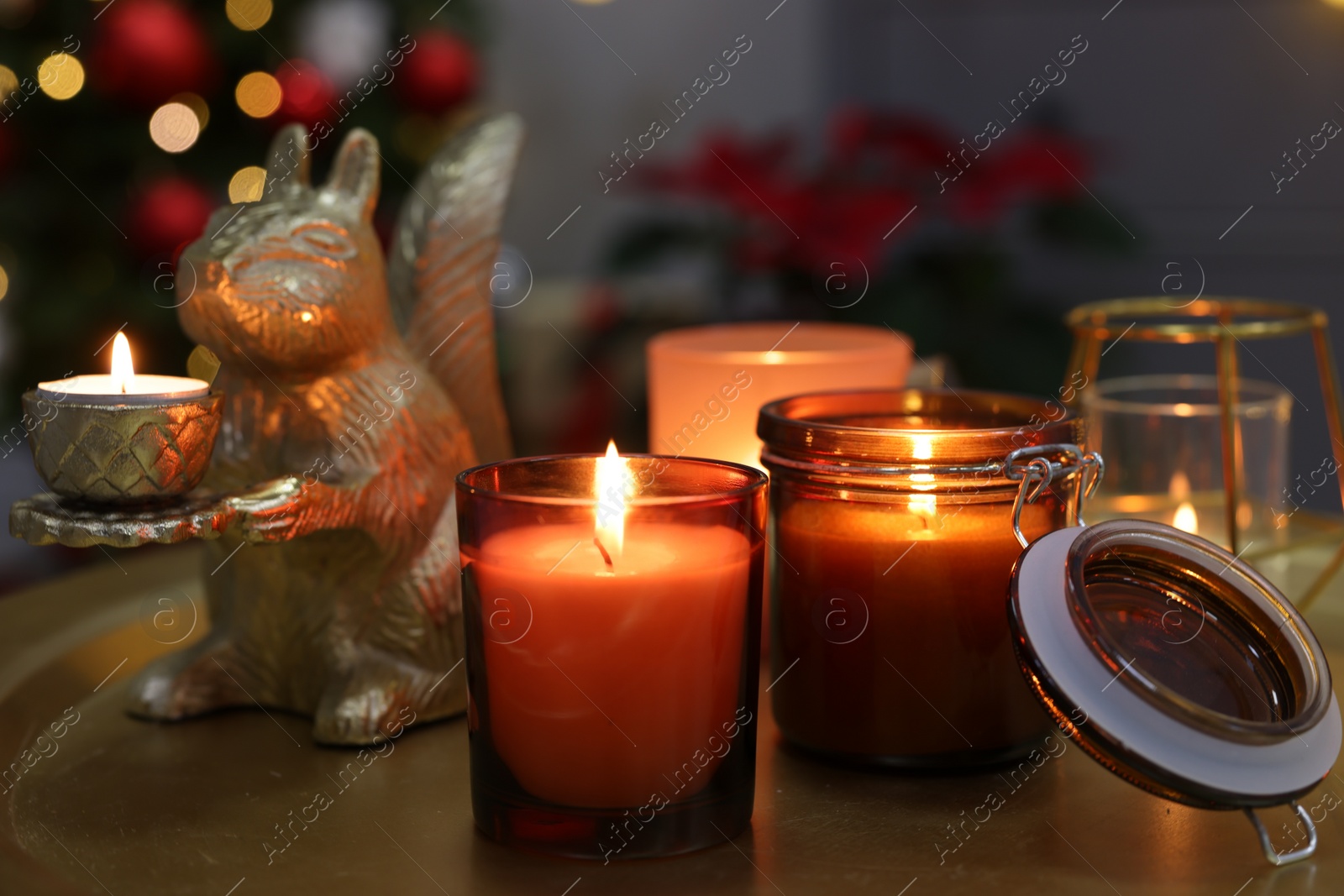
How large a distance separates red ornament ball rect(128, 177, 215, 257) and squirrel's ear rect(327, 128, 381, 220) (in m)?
0.93

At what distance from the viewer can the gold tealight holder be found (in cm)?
54

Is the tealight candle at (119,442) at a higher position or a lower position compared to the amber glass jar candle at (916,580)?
higher

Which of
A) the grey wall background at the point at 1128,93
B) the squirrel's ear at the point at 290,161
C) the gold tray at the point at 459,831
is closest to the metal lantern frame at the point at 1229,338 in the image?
the gold tray at the point at 459,831

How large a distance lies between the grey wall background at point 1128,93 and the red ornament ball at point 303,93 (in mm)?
1260

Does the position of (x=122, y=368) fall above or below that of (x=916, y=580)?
above

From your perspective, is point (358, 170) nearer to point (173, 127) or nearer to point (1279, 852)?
point (1279, 852)

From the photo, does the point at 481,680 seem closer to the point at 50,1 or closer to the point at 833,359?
the point at 833,359

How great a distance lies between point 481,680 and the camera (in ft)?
1.81

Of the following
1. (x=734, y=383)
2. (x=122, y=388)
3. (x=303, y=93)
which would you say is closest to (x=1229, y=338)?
(x=734, y=383)

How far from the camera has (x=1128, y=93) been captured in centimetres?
240

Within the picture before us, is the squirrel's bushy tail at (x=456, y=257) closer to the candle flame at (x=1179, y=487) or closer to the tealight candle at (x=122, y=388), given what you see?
the tealight candle at (x=122, y=388)

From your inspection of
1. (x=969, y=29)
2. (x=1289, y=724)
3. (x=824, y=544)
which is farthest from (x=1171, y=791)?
(x=969, y=29)

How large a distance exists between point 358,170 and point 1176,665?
0.48 m

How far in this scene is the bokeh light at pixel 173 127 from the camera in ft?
5.33
